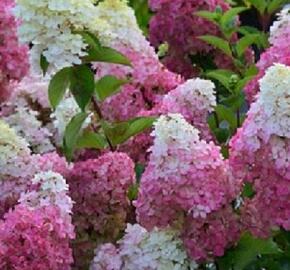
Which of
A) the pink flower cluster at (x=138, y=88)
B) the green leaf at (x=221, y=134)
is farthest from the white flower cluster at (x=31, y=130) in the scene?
the green leaf at (x=221, y=134)

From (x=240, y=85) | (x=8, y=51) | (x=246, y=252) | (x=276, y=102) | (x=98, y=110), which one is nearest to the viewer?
(x=276, y=102)

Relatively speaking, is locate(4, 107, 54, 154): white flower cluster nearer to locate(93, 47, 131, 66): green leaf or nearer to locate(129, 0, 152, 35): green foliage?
locate(93, 47, 131, 66): green leaf

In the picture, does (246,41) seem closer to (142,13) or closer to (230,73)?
(230,73)

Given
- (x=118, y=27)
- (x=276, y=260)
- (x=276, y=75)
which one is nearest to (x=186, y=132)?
(x=276, y=75)

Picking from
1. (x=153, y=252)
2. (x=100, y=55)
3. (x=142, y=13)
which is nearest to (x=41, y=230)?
(x=153, y=252)

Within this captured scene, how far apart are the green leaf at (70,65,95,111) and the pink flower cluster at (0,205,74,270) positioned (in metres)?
0.28

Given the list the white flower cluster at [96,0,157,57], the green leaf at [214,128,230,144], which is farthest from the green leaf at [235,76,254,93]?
the white flower cluster at [96,0,157,57]

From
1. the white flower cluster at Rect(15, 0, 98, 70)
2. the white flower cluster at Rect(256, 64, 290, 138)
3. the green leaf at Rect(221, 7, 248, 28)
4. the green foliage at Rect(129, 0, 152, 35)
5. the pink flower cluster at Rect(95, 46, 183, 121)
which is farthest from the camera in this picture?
the green foliage at Rect(129, 0, 152, 35)

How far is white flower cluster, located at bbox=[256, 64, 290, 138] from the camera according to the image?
1.49m

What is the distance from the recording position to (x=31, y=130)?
7.29 ft

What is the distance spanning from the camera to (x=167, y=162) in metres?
A: 1.55

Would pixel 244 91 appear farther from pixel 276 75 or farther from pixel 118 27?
pixel 276 75

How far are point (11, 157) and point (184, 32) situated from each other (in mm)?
836

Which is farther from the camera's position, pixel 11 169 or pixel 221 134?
pixel 221 134
